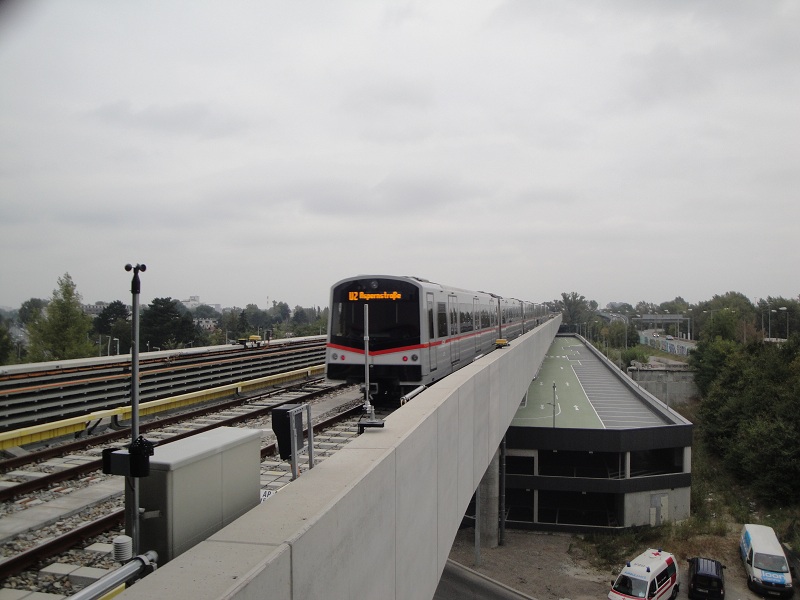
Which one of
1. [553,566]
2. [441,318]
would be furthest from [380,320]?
[553,566]

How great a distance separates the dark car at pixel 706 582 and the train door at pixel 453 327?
10.5 m

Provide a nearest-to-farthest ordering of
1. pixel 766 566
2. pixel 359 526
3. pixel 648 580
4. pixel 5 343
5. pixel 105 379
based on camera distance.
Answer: pixel 5 343 → pixel 359 526 → pixel 105 379 → pixel 648 580 → pixel 766 566

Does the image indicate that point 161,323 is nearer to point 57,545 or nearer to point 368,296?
point 368,296

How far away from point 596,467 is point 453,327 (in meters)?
16.5

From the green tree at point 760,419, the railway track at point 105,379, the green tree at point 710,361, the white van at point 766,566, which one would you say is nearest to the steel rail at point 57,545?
the railway track at point 105,379

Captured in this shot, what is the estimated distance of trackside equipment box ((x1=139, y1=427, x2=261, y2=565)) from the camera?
3.46 meters

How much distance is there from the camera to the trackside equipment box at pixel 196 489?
3461 mm

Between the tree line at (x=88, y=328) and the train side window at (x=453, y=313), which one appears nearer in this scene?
the tree line at (x=88, y=328)

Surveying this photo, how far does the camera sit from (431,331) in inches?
554

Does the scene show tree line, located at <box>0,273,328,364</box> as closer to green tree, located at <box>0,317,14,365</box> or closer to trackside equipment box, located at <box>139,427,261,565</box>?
green tree, located at <box>0,317,14,365</box>

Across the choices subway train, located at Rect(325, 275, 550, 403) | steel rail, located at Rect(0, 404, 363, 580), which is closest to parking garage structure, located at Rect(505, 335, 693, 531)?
subway train, located at Rect(325, 275, 550, 403)

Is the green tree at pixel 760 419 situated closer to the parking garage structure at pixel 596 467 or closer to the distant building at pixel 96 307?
the parking garage structure at pixel 596 467

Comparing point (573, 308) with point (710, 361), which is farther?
point (573, 308)

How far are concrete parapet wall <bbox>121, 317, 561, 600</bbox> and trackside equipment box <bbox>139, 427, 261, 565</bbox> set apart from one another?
0.24 meters
